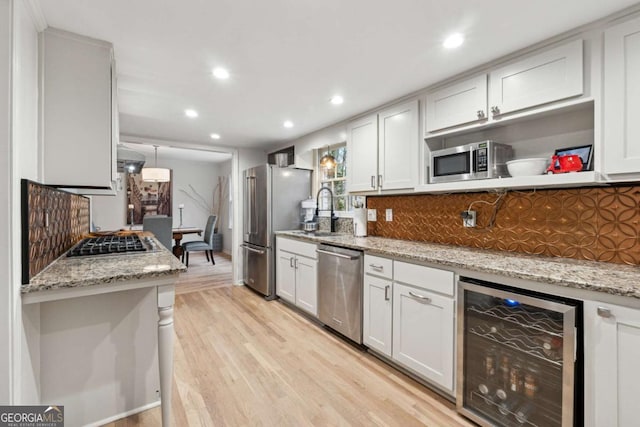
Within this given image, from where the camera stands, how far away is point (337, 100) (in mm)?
2795

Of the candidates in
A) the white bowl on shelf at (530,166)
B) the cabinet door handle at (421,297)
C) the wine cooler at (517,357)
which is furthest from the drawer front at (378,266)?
the white bowl on shelf at (530,166)

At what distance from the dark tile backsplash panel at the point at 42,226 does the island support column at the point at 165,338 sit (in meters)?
0.52

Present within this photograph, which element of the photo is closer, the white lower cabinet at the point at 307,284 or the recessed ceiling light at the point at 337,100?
the recessed ceiling light at the point at 337,100

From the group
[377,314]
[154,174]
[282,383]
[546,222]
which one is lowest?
[282,383]

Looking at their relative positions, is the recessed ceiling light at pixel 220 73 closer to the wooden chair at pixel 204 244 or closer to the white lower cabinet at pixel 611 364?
the white lower cabinet at pixel 611 364

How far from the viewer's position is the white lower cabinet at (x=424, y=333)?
1.83m

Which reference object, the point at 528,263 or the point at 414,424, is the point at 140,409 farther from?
the point at 528,263

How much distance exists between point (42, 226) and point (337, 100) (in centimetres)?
233

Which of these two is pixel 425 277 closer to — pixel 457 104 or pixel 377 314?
pixel 377 314

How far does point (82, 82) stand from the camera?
1.70 metres

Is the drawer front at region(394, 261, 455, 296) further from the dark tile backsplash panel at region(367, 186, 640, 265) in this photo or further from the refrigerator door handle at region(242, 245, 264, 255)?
the refrigerator door handle at region(242, 245, 264, 255)

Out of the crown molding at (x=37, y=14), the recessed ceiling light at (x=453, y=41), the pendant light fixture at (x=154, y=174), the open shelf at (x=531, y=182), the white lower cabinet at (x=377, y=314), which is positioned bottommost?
the white lower cabinet at (x=377, y=314)

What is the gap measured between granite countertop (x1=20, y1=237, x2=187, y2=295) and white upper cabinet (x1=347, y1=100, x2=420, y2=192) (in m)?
1.88

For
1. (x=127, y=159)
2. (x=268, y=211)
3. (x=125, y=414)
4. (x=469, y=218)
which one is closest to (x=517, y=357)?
(x=469, y=218)
